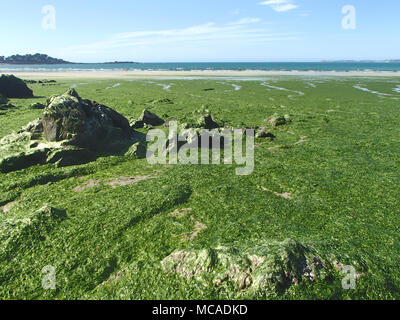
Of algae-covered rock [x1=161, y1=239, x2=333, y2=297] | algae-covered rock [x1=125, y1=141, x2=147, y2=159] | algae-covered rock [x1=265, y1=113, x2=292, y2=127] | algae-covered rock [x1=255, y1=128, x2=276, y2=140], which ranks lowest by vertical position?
algae-covered rock [x1=161, y1=239, x2=333, y2=297]

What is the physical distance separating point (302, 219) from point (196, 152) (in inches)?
303

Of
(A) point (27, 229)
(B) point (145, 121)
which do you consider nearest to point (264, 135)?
(B) point (145, 121)

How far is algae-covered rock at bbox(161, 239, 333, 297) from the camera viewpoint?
562cm

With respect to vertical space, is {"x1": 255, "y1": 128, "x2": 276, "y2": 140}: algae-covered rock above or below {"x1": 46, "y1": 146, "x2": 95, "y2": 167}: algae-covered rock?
above

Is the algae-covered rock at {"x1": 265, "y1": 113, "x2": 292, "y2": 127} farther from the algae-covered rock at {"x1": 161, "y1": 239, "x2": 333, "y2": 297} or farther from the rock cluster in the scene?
the algae-covered rock at {"x1": 161, "y1": 239, "x2": 333, "y2": 297}

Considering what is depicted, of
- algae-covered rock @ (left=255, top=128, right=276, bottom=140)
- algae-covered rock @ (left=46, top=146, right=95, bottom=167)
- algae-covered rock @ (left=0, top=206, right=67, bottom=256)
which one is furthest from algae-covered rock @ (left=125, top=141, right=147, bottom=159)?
algae-covered rock @ (left=255, top=128, right=276, bottom=140)

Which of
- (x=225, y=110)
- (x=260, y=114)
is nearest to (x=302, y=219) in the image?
Result: (x=260, y=114)
